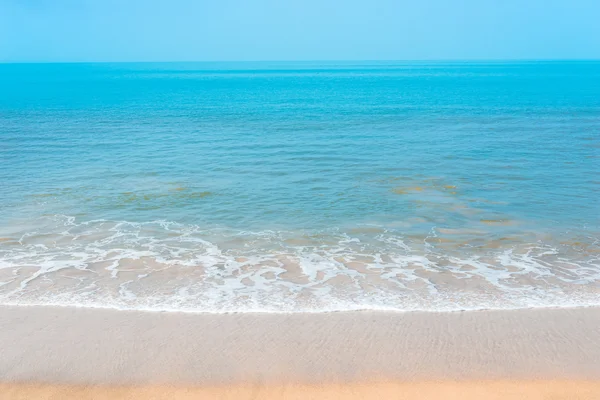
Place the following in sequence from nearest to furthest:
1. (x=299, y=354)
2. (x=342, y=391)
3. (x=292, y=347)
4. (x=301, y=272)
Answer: (x=342, y=391)
(x=299, y=354)
(x=292, y=347)
(x=301, y=272)

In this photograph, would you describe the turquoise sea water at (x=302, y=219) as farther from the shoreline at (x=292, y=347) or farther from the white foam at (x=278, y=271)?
the shoreline at (x=292, y=347)

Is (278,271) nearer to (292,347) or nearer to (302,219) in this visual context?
(292,347)

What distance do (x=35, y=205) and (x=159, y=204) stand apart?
437 centimetres

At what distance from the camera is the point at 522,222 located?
16.8m

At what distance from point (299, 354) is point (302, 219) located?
322 inches

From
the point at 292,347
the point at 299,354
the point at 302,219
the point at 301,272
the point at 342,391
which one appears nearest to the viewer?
the point at 342,391

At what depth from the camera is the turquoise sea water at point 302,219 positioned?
39.6 ft

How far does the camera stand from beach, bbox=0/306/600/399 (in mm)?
8375

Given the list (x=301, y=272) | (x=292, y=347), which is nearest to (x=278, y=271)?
(x=301, y=272)

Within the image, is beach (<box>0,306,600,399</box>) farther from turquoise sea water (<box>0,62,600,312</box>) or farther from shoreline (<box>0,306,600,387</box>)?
turquoise sea water (<box>0,62,600,312</box>)

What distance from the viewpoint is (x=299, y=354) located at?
9297 millimetres

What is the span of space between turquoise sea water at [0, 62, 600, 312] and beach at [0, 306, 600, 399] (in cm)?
67

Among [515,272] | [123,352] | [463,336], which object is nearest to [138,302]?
[123,352]

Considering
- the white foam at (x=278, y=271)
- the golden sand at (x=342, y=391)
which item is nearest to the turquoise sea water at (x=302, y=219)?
the white foam at (x=278, y=271)
